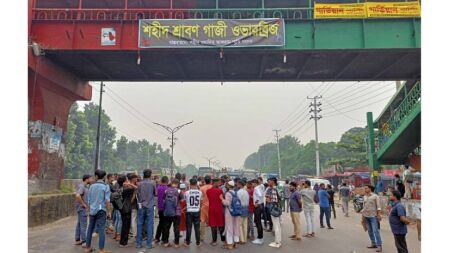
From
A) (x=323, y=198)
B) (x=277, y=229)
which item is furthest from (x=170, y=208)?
(x=323, y=198)

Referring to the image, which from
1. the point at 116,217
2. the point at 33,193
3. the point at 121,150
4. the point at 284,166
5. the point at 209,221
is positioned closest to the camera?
the point at 209,221

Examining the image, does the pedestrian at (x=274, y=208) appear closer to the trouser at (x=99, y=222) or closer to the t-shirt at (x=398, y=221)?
the t-shirt at (x=398, y=221)

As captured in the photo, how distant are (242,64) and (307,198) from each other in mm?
8728

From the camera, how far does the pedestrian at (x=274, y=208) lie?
961cm

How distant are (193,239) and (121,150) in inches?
3844

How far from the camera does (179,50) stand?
15.4 metres

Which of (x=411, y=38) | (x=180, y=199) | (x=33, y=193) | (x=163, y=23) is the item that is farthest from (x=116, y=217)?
(x=411, y=38)

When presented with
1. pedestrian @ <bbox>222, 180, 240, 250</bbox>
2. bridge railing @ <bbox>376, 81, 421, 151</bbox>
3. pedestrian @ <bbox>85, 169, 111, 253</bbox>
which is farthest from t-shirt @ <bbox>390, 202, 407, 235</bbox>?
bridge railing @ <bbox>376, 81, 421, 151</bbox>

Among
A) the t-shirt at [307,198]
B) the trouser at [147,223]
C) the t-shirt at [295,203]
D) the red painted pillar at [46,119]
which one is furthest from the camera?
the red painted pillar at [46,119]

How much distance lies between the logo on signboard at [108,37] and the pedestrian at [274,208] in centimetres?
963

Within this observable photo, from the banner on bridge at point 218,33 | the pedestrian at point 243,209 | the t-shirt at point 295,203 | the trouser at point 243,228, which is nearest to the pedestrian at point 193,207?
the pedestrian at point 243,209

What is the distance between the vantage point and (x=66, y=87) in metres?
18.2

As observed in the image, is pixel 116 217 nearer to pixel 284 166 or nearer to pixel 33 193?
pixel 33 193

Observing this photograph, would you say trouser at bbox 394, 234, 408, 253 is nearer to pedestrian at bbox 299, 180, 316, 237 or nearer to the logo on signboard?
pedestrian at bbox 299, 180, 316, 237
